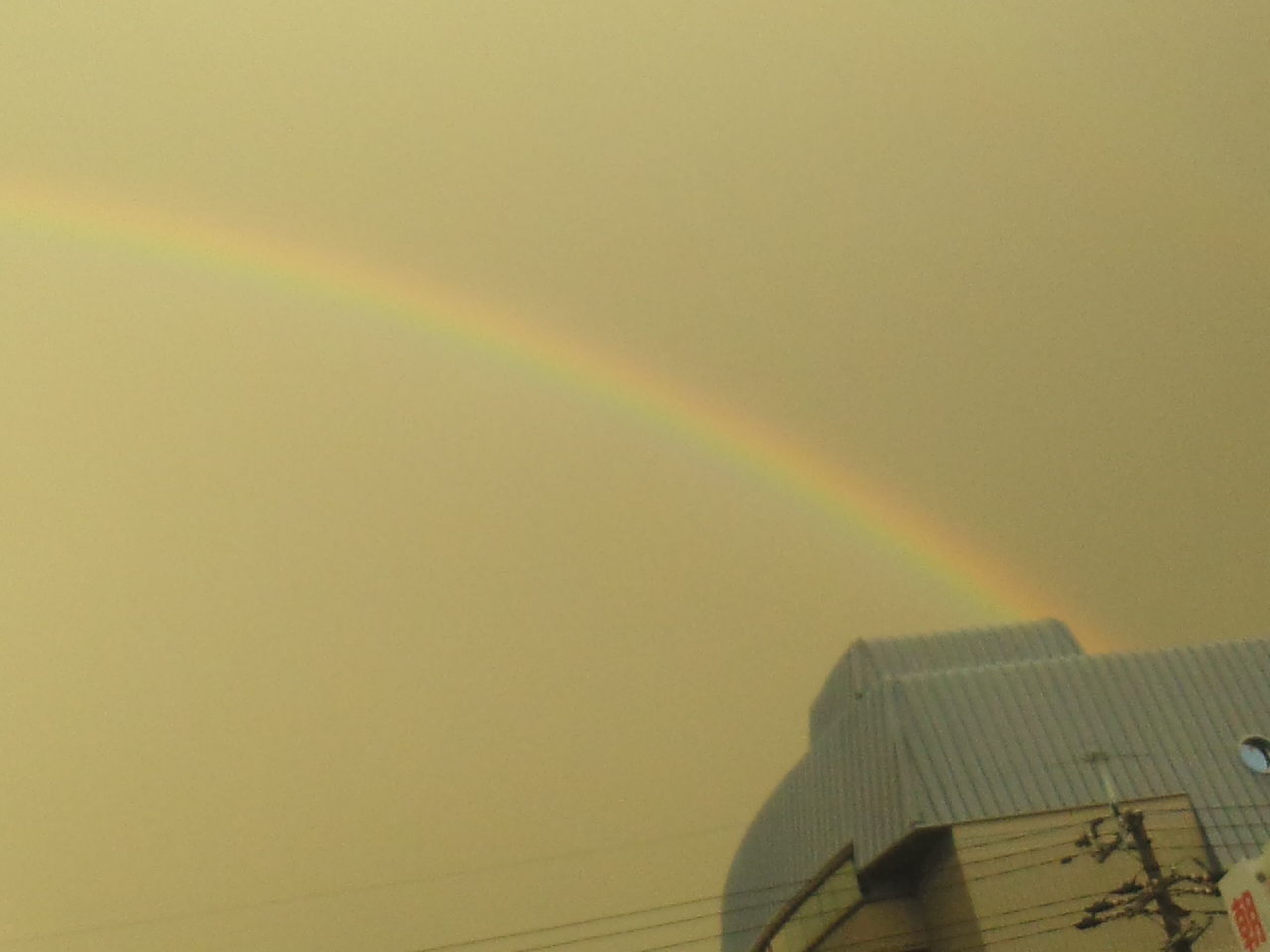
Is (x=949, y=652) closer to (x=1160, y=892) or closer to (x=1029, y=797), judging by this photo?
(x=1029, y=797)

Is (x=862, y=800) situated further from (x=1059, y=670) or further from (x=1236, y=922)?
(x=1236, y=922)

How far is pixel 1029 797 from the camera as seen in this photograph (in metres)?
28.0

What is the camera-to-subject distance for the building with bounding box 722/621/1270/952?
25953 mm

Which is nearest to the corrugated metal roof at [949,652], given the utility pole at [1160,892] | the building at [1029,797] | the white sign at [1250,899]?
the building at [1029,797]

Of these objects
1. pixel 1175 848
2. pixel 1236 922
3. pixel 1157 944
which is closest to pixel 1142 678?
pixel 1175 848

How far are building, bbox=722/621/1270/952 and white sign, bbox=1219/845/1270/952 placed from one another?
8.52 meters

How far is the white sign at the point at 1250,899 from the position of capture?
15.7 m

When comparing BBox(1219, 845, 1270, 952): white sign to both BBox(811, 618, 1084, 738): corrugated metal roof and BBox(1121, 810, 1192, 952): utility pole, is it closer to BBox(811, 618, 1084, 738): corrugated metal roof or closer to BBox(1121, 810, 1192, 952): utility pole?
BBox(1121, 810, 1192, 952): utility pole

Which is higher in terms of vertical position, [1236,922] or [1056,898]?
[1056,898]

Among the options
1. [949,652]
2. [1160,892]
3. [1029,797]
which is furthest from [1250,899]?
[949,652]

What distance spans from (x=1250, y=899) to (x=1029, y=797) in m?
11.9

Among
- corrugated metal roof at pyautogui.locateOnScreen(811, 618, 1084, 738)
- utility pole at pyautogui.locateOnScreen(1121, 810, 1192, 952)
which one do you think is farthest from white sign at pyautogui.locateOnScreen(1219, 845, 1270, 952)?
corrugated metal roof at pyautogui.locateOnScreen(811, 618, 1084, 738)

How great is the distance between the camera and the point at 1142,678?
31.0 metres

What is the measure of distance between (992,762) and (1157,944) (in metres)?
5.09
